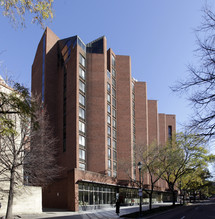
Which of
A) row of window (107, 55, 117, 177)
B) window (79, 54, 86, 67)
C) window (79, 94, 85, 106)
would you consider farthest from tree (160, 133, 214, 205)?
window (79, 54, 86, 67)

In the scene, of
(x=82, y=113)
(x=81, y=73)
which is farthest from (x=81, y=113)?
(x=81, y=73)

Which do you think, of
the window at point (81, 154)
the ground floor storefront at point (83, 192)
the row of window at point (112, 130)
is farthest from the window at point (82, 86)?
the ground floor storefront at point (83, 192)

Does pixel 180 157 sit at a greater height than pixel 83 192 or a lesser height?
greater

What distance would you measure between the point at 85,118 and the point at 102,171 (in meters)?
9.51

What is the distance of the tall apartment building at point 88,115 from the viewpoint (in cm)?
4329

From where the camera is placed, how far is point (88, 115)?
165 ft

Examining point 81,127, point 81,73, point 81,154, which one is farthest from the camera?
point 81,73

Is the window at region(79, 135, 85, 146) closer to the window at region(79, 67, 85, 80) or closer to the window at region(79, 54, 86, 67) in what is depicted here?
the window at region(79, 67, 85, 80)

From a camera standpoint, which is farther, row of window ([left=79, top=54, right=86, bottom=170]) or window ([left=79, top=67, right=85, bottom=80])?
window ([left=79, top=67, right=85, bottom=80])

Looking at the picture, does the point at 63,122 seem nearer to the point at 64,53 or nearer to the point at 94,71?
the point at 94,71

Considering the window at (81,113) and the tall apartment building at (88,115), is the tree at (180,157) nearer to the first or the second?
the tall apartment building at (88,115)

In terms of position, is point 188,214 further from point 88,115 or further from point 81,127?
point 88,115

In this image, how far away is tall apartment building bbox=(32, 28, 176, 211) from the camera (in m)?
43.3

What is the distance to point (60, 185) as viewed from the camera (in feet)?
139
